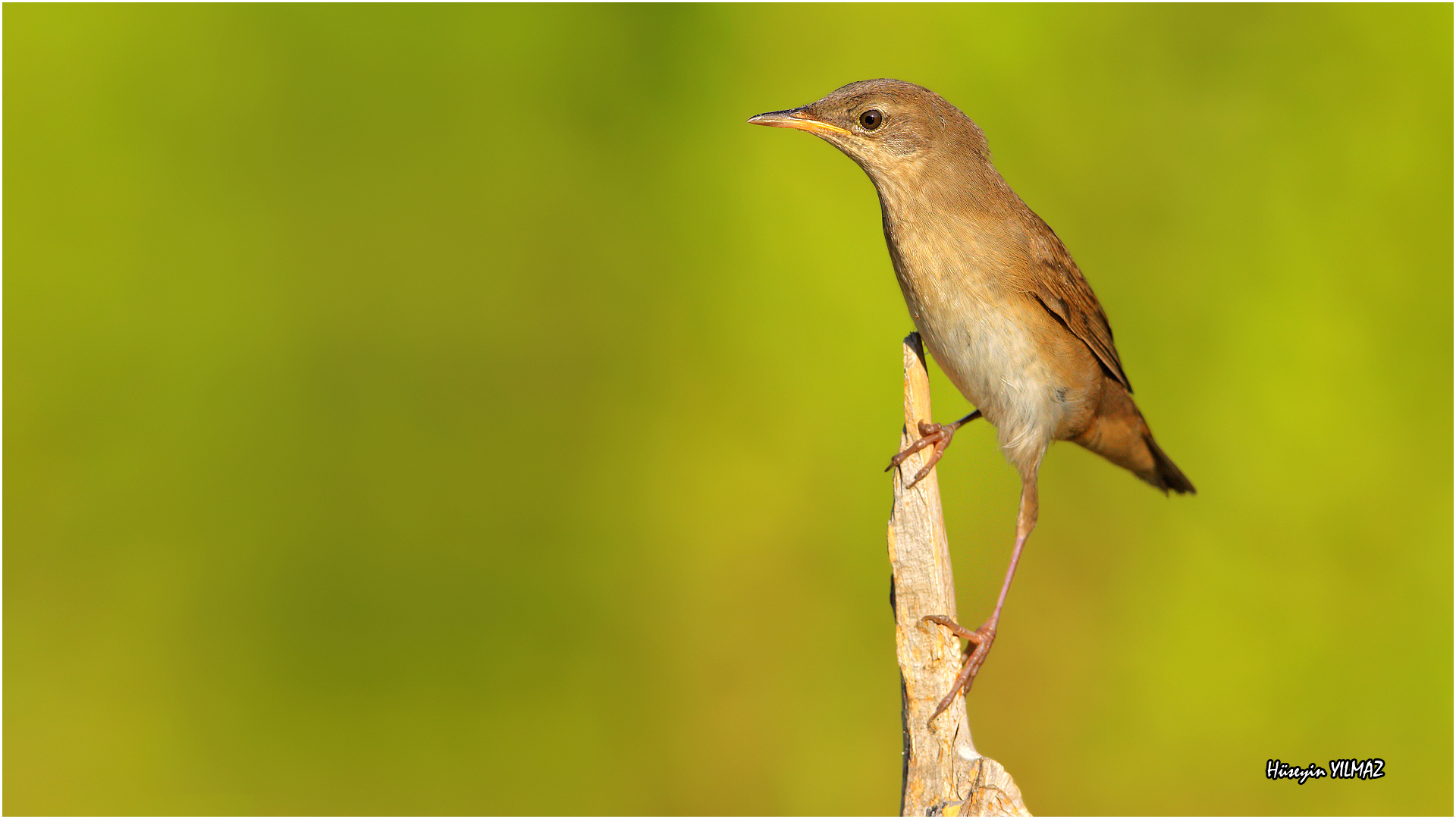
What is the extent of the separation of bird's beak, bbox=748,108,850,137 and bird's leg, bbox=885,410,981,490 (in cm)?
113

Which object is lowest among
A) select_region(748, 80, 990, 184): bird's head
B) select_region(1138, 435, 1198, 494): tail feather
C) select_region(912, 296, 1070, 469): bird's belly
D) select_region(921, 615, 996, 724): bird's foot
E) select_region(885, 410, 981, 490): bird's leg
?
select_region(921, 615, 996, 724): bird's foot

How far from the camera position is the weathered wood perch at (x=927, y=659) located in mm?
3234

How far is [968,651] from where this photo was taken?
12.8 feet

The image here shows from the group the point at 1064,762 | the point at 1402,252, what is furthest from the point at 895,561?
the point at 1402,252

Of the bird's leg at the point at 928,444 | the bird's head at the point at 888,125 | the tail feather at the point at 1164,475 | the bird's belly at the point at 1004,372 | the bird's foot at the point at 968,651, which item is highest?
the bird's head at the point at 888,125

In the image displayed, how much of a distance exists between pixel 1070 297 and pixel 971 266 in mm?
513

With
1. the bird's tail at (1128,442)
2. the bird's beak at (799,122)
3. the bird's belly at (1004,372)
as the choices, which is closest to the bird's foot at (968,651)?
the bird's belly at (1004,372)

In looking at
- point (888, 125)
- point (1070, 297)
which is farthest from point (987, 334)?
point (888, 125)

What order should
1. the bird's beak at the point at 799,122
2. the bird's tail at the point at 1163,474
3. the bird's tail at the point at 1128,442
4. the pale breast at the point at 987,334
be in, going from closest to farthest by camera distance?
1. the pale breast at the point at 987,334
2. the bird's beak at the point at 799,122
3. the bird's tail at the point at 1128,442
4. the bird's tail at the point at 1163,474

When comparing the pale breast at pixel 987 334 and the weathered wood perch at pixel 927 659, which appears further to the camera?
the pale breast at pixel 987 334

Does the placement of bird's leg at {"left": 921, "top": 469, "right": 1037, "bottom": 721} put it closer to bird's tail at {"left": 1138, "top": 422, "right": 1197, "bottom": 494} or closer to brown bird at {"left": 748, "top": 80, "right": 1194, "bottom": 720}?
brown bird at {"left": 748, "top": 80, "right": 1194, "bottom": 720}

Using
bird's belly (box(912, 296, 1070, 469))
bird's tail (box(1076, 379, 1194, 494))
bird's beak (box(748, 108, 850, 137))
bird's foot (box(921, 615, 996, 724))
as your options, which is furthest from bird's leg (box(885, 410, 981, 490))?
→ bird's beak (box(748, 108, 850, 137))

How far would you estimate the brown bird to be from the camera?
12.4ft

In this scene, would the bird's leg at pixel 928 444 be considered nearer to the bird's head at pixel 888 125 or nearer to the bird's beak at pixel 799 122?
the bird's head at pixel 888 125
